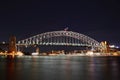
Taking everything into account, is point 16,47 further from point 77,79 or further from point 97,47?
point 77,79

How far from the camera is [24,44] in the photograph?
127688 millimetres

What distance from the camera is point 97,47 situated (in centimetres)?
14612

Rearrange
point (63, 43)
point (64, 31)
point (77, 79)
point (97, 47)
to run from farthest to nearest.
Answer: point (97, 47) < point (64, 31) < point (63, 43) < point (77, 79)

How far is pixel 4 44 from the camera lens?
126 meters

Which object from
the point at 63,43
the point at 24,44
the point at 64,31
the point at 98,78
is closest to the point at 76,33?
the point at 64,31

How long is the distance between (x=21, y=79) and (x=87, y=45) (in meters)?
109

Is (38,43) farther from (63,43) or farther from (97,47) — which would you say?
(97,47)

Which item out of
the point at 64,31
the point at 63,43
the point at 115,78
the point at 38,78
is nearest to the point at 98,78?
the point at 115,78

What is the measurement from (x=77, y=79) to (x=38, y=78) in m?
3.16

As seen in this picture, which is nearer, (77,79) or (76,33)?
(77,79)

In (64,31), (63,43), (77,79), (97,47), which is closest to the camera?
(77,79)

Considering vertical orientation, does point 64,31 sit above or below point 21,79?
above

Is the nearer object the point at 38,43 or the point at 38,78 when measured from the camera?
the point at 38,78

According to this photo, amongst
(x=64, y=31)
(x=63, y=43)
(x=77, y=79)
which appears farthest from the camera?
(x=64, y=31)
